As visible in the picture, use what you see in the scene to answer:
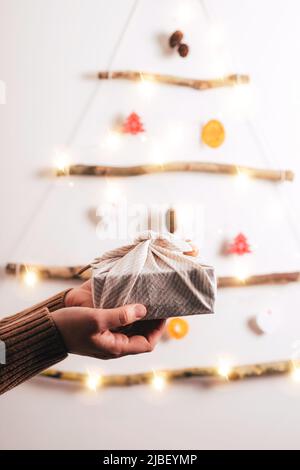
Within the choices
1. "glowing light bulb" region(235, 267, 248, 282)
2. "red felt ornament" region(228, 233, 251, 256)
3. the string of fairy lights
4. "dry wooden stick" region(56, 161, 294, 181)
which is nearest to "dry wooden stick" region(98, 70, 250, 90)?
the string of fairy lights

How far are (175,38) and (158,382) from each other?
1101 mm

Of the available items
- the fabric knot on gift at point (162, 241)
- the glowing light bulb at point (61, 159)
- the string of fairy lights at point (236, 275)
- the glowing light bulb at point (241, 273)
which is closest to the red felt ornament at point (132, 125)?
the string of fairy lights at point (236, 275)

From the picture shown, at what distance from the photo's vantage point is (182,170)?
1.51 m

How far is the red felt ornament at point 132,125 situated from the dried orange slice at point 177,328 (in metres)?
0.61

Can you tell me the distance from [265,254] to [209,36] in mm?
749

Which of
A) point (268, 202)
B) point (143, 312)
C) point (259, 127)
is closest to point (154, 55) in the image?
point (259, 127)

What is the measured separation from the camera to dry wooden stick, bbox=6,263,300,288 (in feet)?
4.78

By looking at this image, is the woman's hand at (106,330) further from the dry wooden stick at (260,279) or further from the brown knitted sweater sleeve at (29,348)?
the dry wooden stick at (260,279)

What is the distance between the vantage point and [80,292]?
1075 millimetres

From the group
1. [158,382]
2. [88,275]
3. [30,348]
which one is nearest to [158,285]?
[30,348]

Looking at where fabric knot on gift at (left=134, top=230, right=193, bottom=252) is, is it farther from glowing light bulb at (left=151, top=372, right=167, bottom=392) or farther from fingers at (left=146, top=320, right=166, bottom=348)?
glowing light bulb at (left=151, top=372, right=167, bottom=392)

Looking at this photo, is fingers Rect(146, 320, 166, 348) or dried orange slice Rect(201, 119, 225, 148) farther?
dried orange slice Rect(201, 119, 225, 148)

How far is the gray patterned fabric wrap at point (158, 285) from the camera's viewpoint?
782 mm

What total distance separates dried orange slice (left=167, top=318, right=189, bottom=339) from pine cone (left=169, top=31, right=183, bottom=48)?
88 cm
